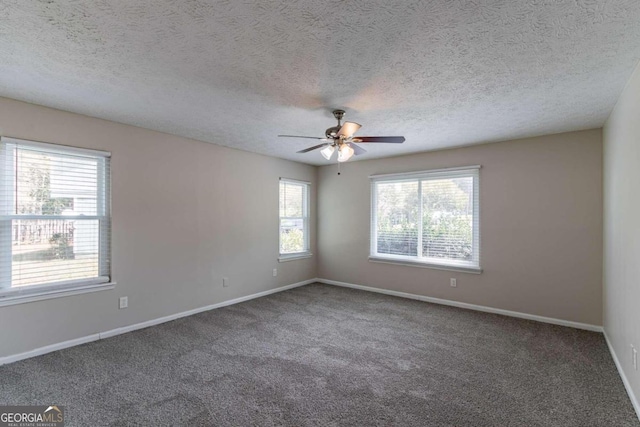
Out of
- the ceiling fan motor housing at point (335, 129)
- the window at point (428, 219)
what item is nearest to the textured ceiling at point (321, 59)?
the ceiling fan motor housing at point (335, 129)

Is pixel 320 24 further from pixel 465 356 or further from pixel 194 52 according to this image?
pixel 465 356

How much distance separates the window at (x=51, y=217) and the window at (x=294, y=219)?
283 cm

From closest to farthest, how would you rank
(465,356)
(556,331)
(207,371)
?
(207,371) → (465,356) → (556,331)

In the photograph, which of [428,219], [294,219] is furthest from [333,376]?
[294,219]

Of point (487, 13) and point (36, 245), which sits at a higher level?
point (487, 13)

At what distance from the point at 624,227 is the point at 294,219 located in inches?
179

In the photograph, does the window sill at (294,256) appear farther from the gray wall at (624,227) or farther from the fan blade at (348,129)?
the gray wall at (624,227)

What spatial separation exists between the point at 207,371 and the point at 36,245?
214cm

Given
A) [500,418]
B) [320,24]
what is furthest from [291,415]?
[320,24]

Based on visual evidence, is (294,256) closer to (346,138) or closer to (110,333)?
(110,333)

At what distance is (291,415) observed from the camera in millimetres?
2127

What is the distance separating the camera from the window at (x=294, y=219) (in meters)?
5.72

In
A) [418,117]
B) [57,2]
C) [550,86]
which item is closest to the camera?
[57,2]

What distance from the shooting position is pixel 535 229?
405 cm
